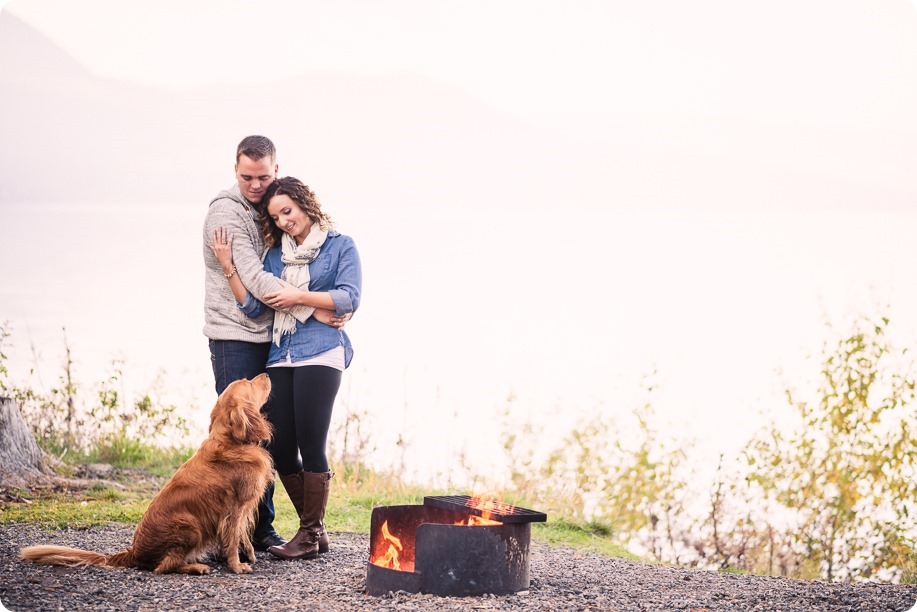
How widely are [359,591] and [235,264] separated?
2.14 meters

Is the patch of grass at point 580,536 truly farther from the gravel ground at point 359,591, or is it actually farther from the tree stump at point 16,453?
the tree stump at point 16,453

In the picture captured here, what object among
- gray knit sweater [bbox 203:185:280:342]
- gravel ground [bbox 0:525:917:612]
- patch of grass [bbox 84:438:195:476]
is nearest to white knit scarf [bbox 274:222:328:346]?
gray knit sweater [bbox 203:185:280:342]

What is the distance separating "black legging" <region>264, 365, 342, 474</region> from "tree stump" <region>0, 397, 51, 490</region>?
3.92 meters

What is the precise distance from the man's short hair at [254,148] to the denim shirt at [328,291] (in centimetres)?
61

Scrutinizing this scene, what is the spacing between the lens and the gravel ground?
4.91 m

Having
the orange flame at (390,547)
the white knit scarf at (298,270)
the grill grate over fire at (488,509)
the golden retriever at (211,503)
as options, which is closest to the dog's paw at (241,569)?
the golden retriever at (211,503)

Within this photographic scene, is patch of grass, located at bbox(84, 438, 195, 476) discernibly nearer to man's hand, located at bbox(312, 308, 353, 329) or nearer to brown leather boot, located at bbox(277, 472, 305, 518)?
brown leather boot, located at bbox(277, 472, 305, 518)

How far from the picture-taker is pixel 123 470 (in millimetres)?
9742

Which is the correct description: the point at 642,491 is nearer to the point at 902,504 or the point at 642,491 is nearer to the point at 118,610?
the point at 902,504

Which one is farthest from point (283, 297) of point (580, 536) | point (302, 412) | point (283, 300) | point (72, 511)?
point (580, 536)

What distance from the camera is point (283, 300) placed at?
5688 mm

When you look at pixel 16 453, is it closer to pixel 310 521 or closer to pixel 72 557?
pixel 72 557

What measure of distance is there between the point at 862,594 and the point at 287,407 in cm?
374

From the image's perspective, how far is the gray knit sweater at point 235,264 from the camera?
578 cm
